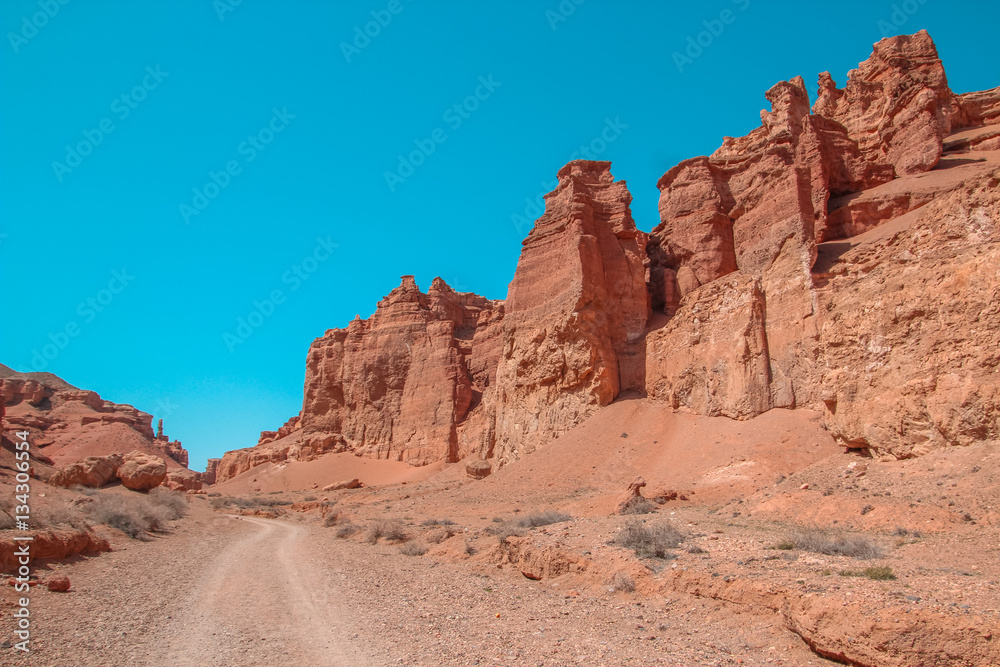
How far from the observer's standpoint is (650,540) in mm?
10266

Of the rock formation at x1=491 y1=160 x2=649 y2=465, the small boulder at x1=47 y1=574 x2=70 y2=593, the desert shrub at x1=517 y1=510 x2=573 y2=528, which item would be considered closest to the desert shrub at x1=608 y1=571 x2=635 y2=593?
the desert shrub at x1=517 y1=510 x2=573 y2=528

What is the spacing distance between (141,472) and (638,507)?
23.7 metres

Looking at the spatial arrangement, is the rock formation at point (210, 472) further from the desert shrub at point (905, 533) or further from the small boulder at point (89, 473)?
the desert shrub at point (905, 533)

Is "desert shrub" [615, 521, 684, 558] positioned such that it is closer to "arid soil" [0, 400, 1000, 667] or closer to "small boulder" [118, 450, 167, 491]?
"arid soil" [0, 400, 1000, 667]

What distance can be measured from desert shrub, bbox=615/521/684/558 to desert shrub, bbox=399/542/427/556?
6066mm

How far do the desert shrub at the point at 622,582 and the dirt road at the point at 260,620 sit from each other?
426 centimetres

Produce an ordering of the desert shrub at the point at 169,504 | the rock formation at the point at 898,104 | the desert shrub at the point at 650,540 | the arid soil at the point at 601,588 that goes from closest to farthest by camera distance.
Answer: the arid soil at the point at 601,588
the desert shrub at the point at 650,540
the desert shrub at the point at 169,504
the rock formation at the point at 898,104

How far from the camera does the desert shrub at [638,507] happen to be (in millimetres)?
15352

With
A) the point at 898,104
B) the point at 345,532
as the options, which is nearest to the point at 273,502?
the point at 345,532

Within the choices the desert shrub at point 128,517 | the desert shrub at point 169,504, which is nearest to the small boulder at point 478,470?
the desert shrub at point 169,504

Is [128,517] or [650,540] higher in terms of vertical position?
[128,517]

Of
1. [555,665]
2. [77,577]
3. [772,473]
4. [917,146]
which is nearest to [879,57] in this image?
[917,146]

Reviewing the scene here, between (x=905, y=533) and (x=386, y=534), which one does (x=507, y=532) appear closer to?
(x=386, y=534)

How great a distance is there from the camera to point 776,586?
6.96 m
